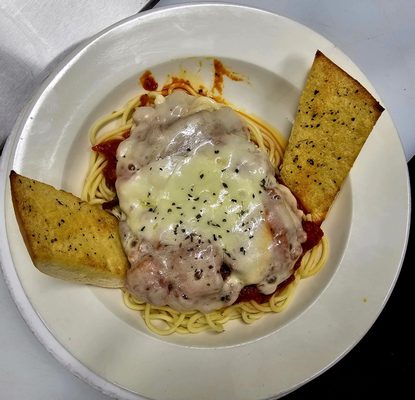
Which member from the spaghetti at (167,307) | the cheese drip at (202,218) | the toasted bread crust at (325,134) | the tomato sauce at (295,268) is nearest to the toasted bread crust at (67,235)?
the cheese drip at (202,218)

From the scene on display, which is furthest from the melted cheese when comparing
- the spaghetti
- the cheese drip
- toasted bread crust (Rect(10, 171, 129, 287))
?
the spaghetti

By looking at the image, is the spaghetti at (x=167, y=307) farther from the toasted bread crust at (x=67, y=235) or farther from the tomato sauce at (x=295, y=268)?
the toasted bread crust at (x=67, y=235)

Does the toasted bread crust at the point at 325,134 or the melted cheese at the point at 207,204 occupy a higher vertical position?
the toasted bread crust at the point at 325,134

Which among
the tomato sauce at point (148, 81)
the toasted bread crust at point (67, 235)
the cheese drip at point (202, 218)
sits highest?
the tomato sauce at point (148, 81)

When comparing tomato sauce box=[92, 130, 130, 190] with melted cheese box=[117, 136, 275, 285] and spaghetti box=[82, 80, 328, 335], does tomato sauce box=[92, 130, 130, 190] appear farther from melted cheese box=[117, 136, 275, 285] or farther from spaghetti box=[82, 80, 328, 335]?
melted cheese box=[117, 136, 275, 285]

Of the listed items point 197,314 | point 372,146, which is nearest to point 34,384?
point 197,314

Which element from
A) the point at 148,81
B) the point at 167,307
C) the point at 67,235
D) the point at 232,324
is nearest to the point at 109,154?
the point at 148,81

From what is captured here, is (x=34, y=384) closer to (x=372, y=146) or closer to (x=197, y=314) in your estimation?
(x=197, y=314)
